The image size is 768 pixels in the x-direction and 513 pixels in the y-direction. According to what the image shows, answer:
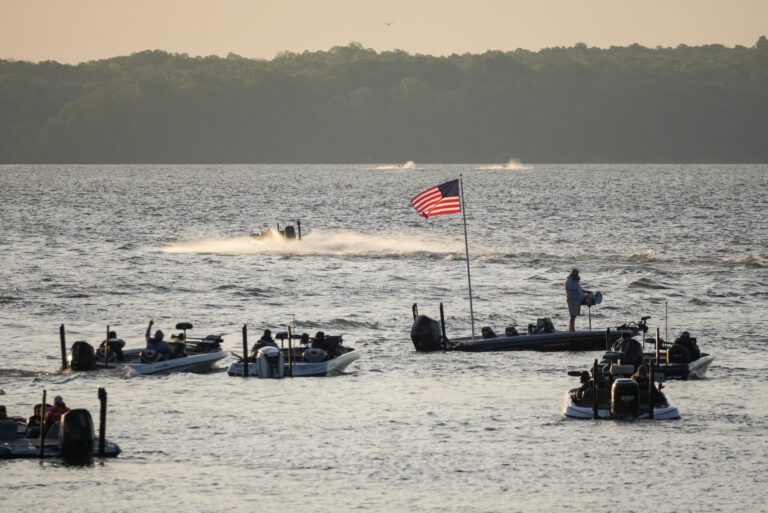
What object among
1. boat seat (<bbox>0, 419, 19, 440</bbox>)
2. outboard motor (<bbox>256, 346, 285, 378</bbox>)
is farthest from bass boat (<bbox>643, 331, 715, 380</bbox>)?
boat seat (<bbox>0, 419, 19, 440</bbox>)

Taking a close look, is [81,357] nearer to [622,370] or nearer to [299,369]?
[299,369]

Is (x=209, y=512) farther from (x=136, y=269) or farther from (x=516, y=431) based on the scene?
(x=136, y=269)

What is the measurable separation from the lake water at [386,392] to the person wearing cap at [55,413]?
126cm

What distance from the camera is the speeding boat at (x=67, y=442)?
35.2 metres

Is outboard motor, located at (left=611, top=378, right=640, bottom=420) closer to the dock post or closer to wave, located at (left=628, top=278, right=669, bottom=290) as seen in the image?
the dock post

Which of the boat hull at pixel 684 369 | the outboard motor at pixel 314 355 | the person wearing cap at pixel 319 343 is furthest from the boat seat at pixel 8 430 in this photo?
the boat hull at pixel 684 369

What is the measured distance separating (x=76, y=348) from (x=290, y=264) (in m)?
46.0

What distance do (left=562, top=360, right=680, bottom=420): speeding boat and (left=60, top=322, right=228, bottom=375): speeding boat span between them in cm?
1336

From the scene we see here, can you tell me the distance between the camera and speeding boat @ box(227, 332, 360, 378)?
4634 centimetres

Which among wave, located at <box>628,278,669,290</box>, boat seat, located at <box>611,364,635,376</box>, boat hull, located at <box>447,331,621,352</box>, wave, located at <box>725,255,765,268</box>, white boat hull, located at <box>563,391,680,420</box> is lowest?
white boat hull, located at <box>563,391,680,420</box>

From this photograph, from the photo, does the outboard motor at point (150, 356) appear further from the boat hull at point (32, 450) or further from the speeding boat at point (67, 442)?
the boat hull at point (32, 450)

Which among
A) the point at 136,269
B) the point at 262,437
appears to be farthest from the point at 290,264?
the point at 262,437

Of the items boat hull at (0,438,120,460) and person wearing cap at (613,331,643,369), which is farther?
person wearing cap at (613,331,643,369)

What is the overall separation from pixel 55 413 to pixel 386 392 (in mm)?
12185
